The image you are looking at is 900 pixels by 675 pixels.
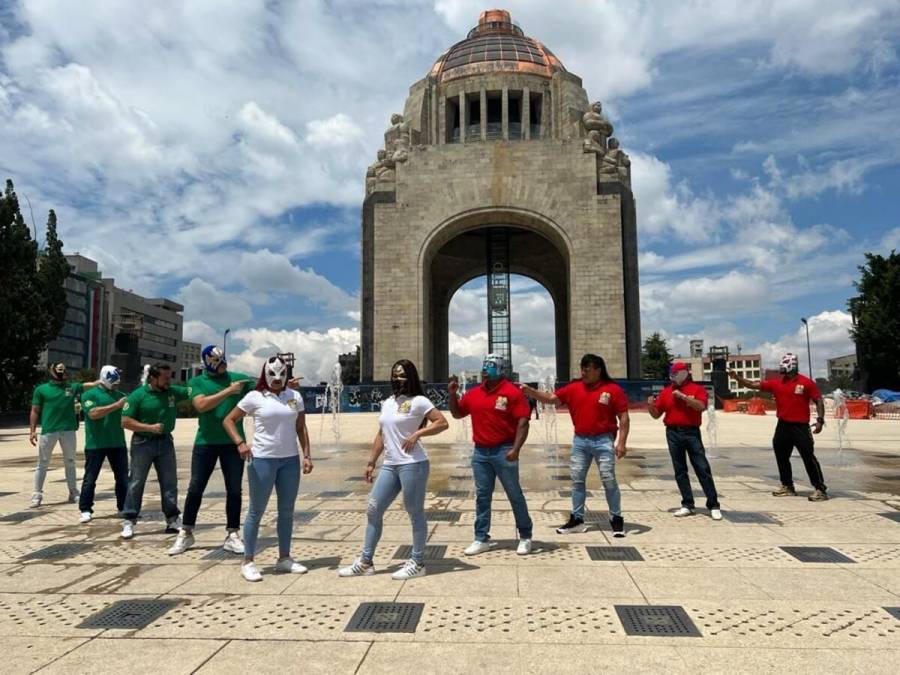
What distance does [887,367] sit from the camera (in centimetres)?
4775

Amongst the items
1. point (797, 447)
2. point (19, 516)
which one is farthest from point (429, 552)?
point (797, 447)

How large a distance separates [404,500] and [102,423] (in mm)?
4159

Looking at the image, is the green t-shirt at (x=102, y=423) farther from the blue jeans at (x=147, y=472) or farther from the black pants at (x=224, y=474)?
the black pants at (x=224, y=474)

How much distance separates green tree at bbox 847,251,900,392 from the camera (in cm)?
4478

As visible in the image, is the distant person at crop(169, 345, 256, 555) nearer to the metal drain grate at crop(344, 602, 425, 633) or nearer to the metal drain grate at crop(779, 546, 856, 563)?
the metal drain grate at crop(344, 602, 425, 633)

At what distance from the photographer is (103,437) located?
738cm

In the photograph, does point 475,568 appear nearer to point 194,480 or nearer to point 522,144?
point 194,480

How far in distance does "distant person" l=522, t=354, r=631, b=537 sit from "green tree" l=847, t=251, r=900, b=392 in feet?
154

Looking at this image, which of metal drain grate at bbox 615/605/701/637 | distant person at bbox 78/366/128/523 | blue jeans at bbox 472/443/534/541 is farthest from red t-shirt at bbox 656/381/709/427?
distant person at bbox 78/366/128/523

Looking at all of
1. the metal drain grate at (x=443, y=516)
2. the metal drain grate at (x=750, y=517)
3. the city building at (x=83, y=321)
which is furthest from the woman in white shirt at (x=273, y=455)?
the city building at (x=83, y=321)

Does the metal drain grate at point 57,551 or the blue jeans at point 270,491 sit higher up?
the blue jeans at point 270,491

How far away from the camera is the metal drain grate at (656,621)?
379 centimetres

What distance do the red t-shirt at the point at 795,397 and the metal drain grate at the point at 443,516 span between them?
4310 millimetres

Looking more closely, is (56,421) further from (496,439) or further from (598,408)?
(598,408)
